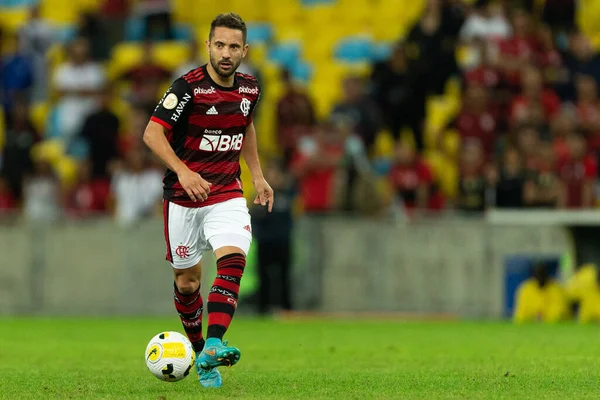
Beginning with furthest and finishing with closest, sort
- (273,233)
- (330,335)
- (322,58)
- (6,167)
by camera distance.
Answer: (322,58) → (6,167) → (273,233) → (330,335)

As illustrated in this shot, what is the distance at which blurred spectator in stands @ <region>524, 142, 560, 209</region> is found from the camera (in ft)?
57.7

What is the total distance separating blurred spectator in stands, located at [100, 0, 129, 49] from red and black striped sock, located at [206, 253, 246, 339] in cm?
1569

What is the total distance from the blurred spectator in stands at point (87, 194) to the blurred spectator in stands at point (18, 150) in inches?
44.7

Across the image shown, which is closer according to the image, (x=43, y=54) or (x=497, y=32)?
(x=497, y=32)

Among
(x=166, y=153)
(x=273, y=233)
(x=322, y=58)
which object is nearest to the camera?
(x=166, y=153)

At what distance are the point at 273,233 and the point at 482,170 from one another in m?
3.06

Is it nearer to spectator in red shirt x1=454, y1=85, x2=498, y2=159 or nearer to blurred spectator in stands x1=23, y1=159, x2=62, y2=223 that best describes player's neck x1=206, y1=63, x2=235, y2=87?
spectator in red shirt x1=454, y1=85, x2=498, y2=159

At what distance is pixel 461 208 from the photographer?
18172 millimetres

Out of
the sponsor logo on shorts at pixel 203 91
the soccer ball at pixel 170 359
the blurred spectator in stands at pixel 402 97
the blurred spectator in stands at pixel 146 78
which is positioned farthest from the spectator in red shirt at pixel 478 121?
the soccer ball at pixel 170 359

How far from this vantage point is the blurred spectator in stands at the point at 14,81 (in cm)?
2162

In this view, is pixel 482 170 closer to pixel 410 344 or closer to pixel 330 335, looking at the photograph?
pixel 330 335

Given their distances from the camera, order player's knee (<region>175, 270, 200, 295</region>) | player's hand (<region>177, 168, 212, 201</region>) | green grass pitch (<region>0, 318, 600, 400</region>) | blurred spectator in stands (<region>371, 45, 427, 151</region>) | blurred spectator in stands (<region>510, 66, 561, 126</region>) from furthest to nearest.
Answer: blurred spectator in stands (<region>371, 45, 427, 151</region>) → blurred spectator in stands (<region>510, 66, 561, 126</region>) → player's knee (<region>175, 270, 200, 295</region>) → player's hand (<region>177, 168, 212, 201</region>) → green grass pitch (<region>0, 318, 600, 400</region>)

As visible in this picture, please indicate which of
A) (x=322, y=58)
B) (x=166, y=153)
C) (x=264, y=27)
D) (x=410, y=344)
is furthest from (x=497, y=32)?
(x=166, y=153)

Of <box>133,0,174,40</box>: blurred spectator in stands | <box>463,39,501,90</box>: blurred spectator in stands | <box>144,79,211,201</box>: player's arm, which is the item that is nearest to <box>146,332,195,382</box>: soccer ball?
<box>144,79,211,201</box>: player's arm
